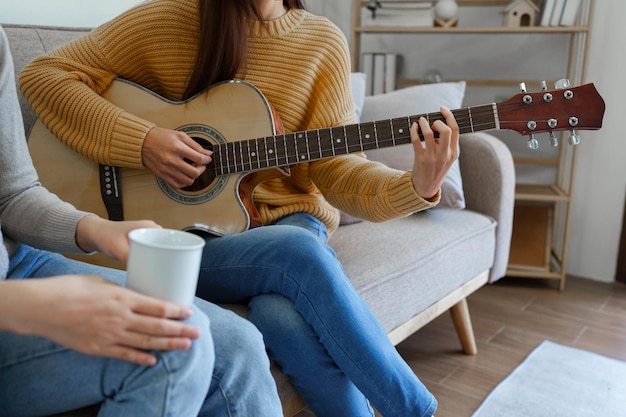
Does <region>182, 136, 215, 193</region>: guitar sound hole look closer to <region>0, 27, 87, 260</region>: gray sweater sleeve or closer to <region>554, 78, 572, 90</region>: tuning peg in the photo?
<region>0, 27, 87, 260</region>: gray sweater sleeve

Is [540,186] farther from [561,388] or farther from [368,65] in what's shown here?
[561,388]

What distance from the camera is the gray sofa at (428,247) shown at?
131cm

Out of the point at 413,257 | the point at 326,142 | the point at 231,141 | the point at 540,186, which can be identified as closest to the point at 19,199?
the point at 231,141

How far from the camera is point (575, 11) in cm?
223

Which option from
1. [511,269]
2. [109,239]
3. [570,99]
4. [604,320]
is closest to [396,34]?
[511,269]

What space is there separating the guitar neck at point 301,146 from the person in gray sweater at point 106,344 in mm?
355

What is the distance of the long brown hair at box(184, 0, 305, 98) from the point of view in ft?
4.00

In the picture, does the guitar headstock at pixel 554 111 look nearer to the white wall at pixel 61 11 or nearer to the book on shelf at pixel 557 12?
the white wall at pixel 61 11

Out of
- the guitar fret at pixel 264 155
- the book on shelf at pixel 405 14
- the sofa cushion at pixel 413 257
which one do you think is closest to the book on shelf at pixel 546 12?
the book on shelf at pixel 405 14

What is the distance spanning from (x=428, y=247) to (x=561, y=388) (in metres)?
0.49

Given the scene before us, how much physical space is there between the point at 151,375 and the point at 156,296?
0.29 ft

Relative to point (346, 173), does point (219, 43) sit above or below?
above

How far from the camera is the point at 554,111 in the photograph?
114cm

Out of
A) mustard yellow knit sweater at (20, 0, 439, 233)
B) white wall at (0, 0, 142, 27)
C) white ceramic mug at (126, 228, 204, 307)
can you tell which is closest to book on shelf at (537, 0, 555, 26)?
mustard yellow knit sweater at (20, 0, 439, 233)
